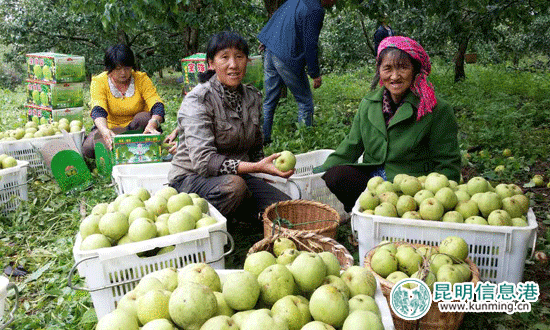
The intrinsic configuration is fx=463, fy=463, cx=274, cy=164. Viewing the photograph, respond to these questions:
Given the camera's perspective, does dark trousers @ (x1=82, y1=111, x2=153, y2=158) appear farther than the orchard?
Yes

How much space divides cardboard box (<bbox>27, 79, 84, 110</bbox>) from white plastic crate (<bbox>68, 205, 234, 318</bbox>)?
153 inches

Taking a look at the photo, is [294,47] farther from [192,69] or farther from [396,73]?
[396,73]

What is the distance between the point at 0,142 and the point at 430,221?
4.31m

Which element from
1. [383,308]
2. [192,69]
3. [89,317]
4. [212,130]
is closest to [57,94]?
[192,69]

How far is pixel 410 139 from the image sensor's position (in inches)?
127

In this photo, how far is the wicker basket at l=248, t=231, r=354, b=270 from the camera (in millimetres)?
2482

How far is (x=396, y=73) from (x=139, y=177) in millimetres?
2084

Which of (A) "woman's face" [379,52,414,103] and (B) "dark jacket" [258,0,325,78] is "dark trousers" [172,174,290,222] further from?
(B) "dark jacket" [258,0,325,78]

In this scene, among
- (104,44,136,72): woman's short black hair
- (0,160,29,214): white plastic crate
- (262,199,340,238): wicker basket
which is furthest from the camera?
(104,44,136,72): woman's short black hair

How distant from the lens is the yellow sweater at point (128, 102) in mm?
5000

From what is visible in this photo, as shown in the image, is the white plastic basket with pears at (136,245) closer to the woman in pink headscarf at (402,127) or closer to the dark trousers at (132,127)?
the woman in pink headscarf at (402,127)

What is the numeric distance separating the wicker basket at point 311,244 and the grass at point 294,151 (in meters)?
0.73

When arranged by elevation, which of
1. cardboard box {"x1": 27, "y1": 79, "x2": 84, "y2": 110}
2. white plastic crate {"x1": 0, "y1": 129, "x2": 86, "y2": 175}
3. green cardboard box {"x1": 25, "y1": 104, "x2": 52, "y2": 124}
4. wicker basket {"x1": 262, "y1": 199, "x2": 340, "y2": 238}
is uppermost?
cardboard box {"x1": 27, "y1": 79, "x2": 84, "y2": 110}

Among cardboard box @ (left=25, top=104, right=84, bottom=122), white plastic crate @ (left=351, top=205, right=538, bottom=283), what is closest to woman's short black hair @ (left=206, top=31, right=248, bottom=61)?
white plastic crate @ (left=351, top=205, right=538, bottom=283)
